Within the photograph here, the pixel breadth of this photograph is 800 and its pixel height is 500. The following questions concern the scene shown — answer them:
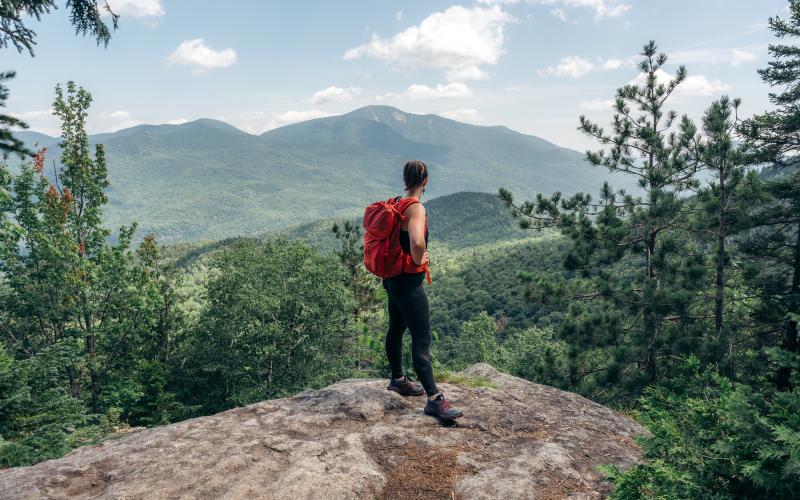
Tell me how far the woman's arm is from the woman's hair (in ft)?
0.70

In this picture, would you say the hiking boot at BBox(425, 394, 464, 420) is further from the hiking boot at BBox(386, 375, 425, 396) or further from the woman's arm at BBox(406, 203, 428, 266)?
the woman's arm at BBox(406, 203, 428, 266)

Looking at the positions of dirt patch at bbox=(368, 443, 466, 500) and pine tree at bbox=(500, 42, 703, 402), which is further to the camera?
pine tree at bbox=(500, 42, 703, 402)

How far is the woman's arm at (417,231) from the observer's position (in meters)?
3.63

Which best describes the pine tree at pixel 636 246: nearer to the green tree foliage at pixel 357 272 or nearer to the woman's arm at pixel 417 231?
the woman's arm at pixel 417 231

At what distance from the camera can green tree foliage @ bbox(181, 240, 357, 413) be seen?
18.4m

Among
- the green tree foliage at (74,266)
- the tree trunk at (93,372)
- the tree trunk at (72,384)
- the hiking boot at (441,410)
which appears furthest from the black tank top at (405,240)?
the tree trunk at (72,384)

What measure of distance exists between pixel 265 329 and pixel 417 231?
52.7ft

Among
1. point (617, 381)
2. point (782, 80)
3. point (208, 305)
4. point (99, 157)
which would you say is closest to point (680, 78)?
point (782, 80)

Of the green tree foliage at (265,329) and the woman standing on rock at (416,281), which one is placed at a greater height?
the woman standing on rock at (416,281)

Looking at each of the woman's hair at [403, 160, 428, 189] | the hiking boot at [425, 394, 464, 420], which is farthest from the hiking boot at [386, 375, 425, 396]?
the woman's hair at [403, 160, 428, 189]

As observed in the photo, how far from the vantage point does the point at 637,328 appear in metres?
11.8

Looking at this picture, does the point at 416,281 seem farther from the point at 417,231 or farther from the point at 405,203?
the point at 405,203

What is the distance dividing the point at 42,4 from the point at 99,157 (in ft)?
36.4

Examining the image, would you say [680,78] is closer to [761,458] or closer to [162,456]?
[761,458]
